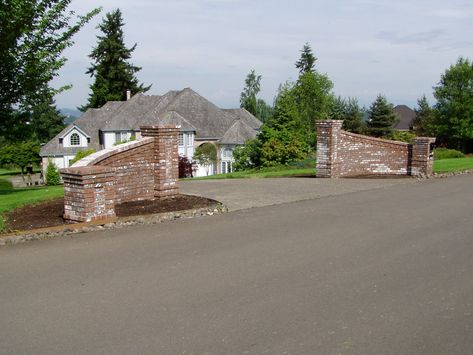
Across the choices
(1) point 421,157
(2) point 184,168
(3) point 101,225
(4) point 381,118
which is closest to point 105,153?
(3) point 101,225

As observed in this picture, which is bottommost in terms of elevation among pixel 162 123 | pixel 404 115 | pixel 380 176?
pixel 380 176

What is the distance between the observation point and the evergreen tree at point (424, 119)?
49125mm

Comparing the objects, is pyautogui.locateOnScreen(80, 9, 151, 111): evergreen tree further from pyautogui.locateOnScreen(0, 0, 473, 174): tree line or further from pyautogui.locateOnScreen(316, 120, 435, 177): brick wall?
pyautogui.locateOnScreen(316, 120, 435, 177): brick wall

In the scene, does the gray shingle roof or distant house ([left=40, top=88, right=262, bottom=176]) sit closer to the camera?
distant house ([left=40, top=88, right=262, bottom=176])

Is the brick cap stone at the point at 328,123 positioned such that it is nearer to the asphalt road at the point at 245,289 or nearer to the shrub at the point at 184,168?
the asphalt road at the point at 245,289

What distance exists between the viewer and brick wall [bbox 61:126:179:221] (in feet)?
29.3

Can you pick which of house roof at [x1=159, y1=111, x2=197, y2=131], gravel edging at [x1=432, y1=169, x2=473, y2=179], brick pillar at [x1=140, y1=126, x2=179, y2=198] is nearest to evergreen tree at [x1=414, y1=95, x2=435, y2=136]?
house roof at [x1=159, y1=111, x2=197, y2=131]

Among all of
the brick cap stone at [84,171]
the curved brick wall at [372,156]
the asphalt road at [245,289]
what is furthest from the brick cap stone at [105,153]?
the curved brick wall at [372,156]

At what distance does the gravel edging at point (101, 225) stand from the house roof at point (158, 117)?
41839mm

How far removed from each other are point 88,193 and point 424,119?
5376 centimetres

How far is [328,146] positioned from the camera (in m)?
16.4

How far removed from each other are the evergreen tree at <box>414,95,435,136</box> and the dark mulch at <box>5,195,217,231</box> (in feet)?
135

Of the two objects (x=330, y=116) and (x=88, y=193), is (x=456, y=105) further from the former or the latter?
(x=88, y=193)

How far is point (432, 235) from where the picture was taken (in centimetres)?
Result: 857
